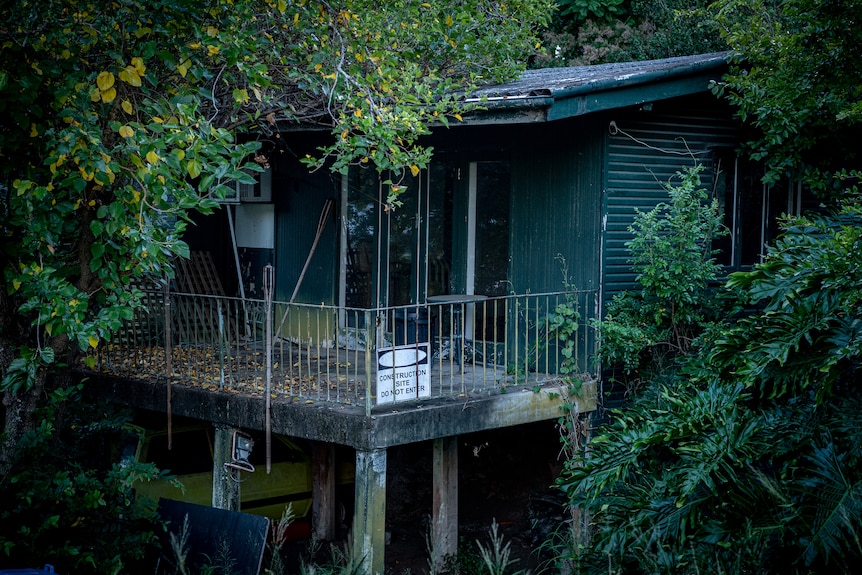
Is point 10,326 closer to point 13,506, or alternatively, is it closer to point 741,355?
point 13,506

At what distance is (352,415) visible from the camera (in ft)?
28.8

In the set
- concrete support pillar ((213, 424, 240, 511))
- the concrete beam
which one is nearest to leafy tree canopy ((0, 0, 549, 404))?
the concrete beam

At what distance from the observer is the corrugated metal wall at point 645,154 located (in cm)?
1045

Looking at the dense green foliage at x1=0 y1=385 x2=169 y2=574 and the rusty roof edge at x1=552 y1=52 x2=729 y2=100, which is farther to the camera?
the rusty roof edge at x1=552 y1=52 x2=729 y2=100

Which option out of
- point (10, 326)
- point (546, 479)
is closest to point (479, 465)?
point (546, 479)

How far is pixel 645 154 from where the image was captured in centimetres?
1070

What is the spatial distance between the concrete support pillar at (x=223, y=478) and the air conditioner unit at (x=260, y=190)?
4456 millimetres

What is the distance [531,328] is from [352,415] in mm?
2864

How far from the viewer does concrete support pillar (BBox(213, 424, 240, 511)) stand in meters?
10.1

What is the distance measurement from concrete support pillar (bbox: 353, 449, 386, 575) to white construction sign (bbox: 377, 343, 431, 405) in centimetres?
55

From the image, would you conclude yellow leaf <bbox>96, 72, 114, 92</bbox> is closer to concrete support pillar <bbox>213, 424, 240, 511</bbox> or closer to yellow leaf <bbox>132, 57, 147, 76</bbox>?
yellow leaf <bbox>132, 57, 147, 76</bbox>

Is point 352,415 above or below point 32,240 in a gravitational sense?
below

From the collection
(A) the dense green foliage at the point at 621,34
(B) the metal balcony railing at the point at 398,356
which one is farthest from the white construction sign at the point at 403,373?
(A) the dense green foliage at the point at 621,34

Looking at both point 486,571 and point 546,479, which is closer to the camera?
point 486,571
